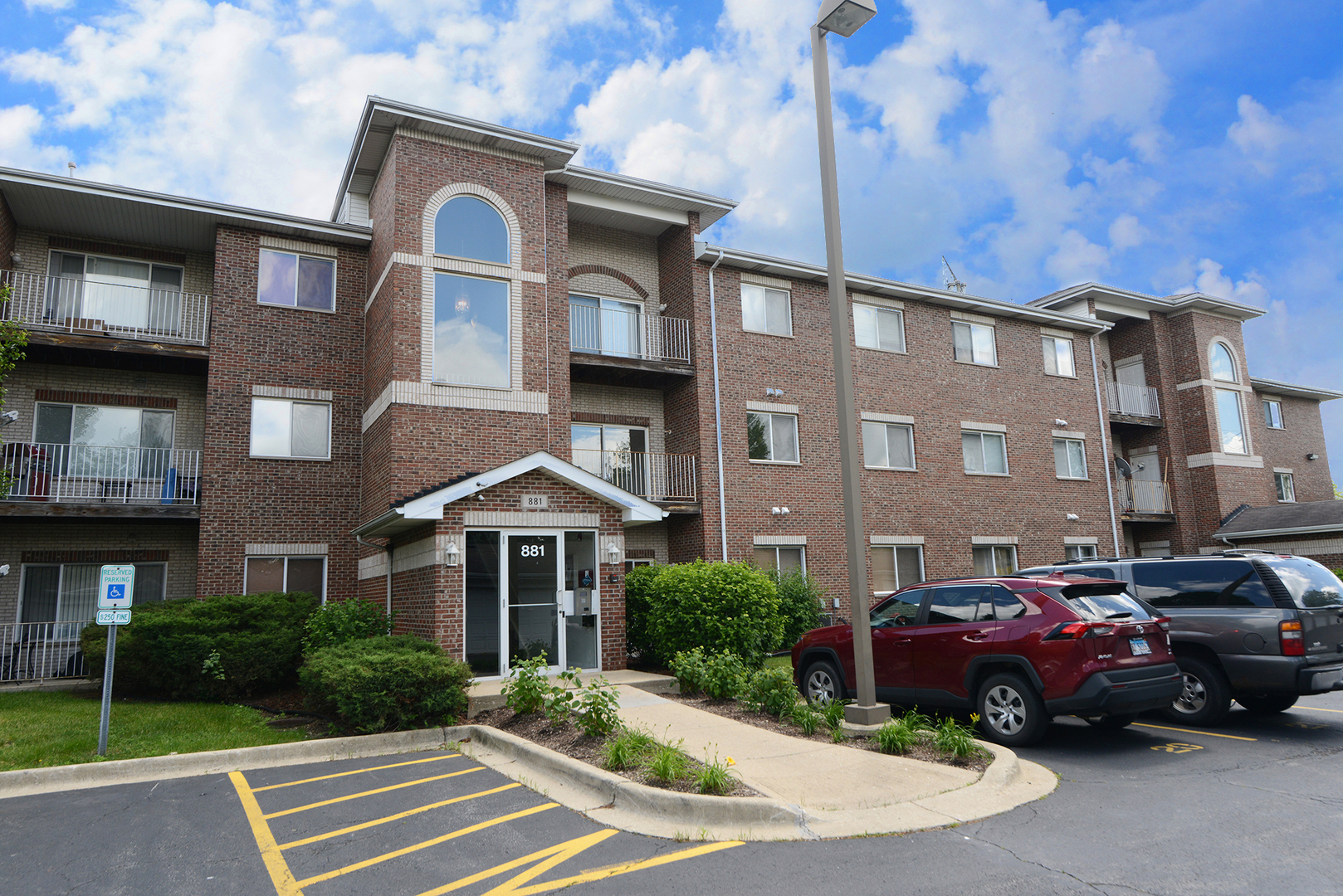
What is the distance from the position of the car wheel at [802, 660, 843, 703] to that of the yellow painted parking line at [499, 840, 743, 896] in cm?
463

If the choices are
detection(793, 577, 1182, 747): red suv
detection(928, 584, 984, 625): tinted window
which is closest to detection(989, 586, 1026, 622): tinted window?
detection(793, 577, 1182, 747): red suv

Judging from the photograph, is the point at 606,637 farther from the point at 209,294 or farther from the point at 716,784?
the point at 209,294

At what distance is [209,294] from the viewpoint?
17.0m

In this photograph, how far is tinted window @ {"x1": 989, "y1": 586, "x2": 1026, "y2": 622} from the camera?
834cm

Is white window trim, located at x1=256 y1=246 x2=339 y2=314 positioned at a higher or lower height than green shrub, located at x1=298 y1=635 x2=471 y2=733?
higher

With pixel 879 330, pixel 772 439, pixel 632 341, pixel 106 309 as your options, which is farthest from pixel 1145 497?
pixel 106 309

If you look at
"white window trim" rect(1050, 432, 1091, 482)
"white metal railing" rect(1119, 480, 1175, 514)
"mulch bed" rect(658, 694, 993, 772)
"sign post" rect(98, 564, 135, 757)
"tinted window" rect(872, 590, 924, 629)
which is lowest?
"mulch bed" rect(658, 694, 993, 772)

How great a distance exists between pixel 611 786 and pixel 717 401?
12867 millimetres

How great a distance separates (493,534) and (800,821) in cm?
767

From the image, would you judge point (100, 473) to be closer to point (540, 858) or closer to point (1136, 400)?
point (540, 858)

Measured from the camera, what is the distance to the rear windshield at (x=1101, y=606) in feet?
26.4

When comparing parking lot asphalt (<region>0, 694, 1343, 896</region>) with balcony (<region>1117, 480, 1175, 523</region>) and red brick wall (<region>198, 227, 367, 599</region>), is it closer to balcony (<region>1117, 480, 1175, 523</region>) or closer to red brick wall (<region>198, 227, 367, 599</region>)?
red brick wall (<region>198, 227, 367, 599</region>)

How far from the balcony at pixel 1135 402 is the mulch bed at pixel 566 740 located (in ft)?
74.4

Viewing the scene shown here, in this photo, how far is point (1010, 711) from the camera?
8.20 m
